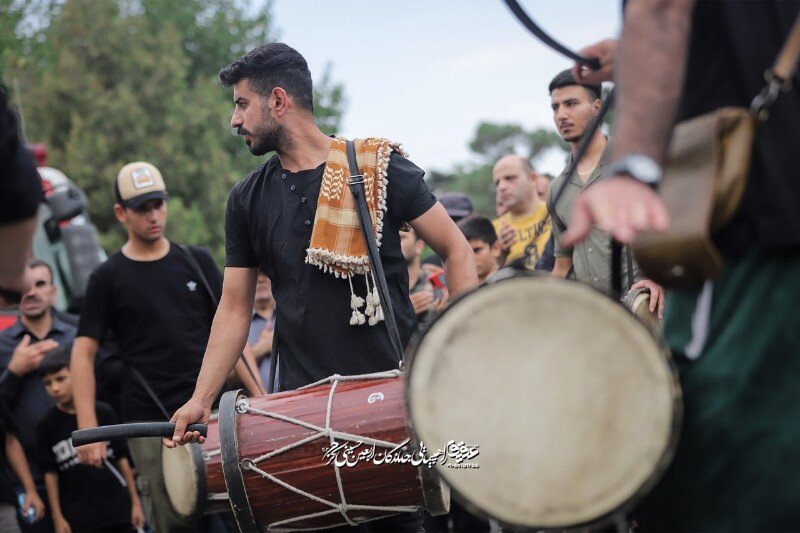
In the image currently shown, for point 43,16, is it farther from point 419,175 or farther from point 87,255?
point 419,175

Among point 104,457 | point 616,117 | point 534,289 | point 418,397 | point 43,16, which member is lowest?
point 104,457

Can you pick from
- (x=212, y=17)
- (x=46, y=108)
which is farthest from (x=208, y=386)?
(x=212, y=17)

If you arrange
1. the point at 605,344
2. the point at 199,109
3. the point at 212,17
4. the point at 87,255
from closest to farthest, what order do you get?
the point at 605,344
the point at 87,255
the point at 199,109
the point at 212,17

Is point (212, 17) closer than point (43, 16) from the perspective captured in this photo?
No

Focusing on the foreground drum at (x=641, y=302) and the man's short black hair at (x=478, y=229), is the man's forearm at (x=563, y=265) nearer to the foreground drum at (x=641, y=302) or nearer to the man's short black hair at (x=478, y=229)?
the foreground drum at (x=641, y=302)

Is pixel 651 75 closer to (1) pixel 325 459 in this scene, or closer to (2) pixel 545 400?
(2) pixel 545 400

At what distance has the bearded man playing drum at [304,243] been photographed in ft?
13.6

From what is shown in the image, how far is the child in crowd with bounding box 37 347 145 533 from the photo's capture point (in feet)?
22.1

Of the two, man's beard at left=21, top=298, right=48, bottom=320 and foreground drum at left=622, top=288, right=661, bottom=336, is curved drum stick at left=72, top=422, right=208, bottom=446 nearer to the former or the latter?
foreground drum at left=622, top=288, right=661, bottom=336

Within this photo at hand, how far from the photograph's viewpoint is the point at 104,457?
657 cm

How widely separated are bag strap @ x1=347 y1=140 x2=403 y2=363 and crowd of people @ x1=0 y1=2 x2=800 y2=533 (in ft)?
0.20

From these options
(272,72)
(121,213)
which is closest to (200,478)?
(272,72)

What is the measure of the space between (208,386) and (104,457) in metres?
2.73

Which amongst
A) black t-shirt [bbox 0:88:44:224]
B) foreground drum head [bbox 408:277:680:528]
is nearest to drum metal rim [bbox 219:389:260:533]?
black t-shirt [bbox 0:88:44:224]
